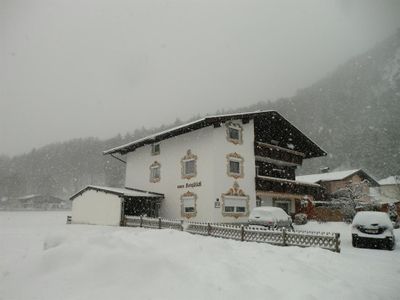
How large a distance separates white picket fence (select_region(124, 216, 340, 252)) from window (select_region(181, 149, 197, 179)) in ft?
16.3

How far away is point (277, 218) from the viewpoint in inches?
730

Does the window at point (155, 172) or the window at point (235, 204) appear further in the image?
the window at point (155, 172)

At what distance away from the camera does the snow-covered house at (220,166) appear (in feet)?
78.0

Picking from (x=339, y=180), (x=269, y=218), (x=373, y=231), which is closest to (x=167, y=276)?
(x=373, y=231)

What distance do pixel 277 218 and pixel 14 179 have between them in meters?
105

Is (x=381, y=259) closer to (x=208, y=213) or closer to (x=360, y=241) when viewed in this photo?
(x=360, y=241)

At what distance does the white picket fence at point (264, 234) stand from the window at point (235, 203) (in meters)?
4.96

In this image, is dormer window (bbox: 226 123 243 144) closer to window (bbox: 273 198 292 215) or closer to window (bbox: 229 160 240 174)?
window (bbox: 229 160 240 174)

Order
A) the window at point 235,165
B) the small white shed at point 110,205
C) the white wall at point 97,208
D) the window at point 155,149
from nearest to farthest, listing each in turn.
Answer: the window at point 235,165 < the small white shed at point 110,205 < the white wall at point 97,208 < the window at point 155,149

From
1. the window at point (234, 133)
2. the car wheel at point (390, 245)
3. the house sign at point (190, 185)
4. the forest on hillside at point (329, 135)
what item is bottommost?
the car wheel at point (390, 245)

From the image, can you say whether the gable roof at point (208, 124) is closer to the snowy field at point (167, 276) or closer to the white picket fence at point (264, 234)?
the white picket fence at point (264, 234)

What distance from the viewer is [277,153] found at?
29.0 meters

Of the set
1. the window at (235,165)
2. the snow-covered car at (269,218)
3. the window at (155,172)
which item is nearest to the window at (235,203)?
the window at (235,165)

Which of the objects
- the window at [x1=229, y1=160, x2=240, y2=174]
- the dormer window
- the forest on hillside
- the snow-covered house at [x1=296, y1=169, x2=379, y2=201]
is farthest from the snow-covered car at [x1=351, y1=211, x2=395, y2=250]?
the forest on hillside
